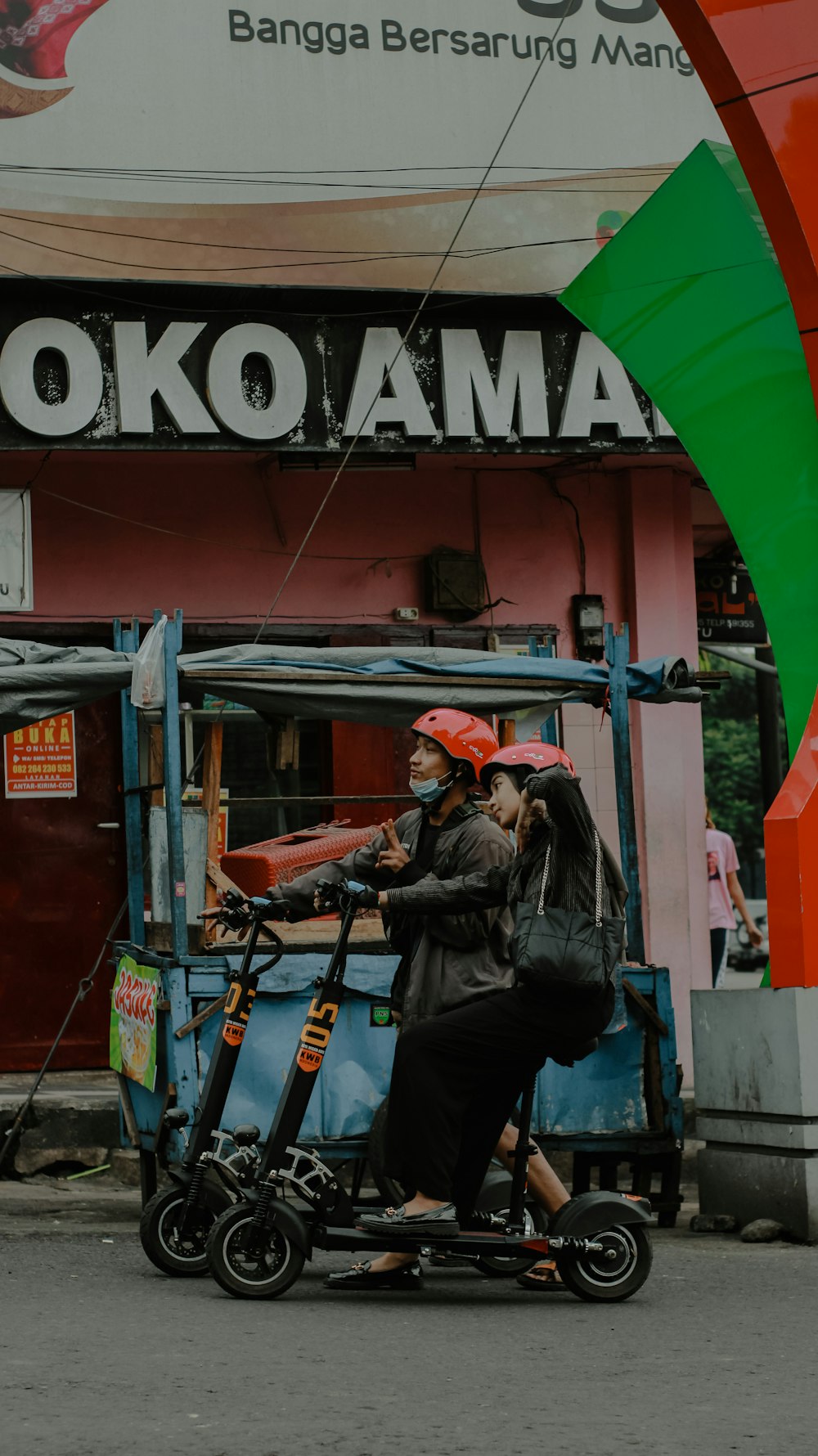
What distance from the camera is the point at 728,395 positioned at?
8.55m

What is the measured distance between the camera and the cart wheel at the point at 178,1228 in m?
6.43

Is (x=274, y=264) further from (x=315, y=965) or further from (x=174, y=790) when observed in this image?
(x=315, y=965)

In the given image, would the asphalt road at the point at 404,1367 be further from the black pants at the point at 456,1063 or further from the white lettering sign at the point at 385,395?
the white lettering sign at the point at 385,395

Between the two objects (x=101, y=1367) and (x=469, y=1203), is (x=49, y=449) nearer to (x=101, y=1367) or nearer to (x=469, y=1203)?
(x=469, y=1203)

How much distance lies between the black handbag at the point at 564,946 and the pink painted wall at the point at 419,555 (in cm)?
591

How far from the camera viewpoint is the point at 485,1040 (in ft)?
19.7

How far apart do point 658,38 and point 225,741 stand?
20.4 ft

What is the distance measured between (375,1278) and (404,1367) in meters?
1.20

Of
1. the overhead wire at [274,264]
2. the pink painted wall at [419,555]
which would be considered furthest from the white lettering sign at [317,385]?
the overhead wire at [274,264]

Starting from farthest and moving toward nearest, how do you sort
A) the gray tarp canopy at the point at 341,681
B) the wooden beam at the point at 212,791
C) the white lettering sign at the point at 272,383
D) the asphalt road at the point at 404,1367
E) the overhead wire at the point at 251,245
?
the overhead wire at the point at 251,245, the white lettering sign at the point at 272,383, the wooden beam at the point at 212,791, the gray tarp canopy at the point at 341,681, the asphalt road at the point at 404,1367

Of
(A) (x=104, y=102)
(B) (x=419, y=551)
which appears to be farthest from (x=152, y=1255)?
(A) (x=104, y=102)

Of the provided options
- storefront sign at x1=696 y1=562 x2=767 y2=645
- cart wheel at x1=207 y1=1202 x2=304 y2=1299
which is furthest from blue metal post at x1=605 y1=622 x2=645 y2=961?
storefront sign at x1=696 y1=562 x2=767 y2=645

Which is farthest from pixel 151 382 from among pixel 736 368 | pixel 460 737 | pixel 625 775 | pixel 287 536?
pixel 460 737

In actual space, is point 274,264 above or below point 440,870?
above
